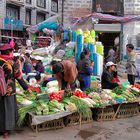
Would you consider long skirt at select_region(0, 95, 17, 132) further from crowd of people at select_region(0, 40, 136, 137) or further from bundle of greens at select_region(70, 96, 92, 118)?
bundle of greens at select_region(70, 96, 92, 118)

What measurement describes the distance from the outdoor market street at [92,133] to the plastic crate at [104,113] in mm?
150

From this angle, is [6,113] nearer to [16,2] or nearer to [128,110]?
[128,110]

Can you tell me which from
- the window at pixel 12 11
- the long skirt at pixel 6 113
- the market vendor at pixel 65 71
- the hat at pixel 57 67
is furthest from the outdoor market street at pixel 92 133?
the window at pixel 12 11

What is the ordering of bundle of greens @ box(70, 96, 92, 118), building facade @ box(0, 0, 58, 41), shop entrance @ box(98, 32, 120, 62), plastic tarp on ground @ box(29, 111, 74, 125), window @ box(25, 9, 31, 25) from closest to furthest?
plastic tarp on ground @ box(29, 111, 74, 125)
bundle of greens @ box(70, 96, 92, 118)
shop entrance @ box(98, 32, 120, 62)
building facade @ box(0, 0, 58, 41)
window @ box(25, 9, 31, 25)

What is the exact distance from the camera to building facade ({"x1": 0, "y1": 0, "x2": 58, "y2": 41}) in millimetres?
30828

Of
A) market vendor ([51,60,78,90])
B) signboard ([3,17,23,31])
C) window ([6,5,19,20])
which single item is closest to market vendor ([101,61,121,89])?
market vendor ([51,60,78,90])

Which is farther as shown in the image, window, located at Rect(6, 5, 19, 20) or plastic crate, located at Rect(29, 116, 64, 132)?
window, located at Rect(6, 5, 19, 20)

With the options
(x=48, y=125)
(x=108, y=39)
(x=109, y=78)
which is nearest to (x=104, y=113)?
(x=48, y=125)

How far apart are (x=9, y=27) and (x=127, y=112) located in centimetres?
2386

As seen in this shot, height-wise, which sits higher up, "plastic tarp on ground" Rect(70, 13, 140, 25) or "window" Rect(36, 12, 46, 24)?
"window" Rect(36, 12, 46, 24)

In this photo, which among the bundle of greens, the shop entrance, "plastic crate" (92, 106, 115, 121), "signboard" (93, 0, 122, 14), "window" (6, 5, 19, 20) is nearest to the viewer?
the bundle of greens

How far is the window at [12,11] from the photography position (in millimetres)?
32719

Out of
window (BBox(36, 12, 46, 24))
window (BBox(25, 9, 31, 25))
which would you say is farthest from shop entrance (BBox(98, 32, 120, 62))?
window (BBox(36, 12, 46, 24))


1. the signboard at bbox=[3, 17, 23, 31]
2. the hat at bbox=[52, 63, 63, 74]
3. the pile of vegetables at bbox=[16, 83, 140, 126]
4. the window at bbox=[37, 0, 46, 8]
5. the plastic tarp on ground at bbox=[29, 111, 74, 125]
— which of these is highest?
the window at bbox=[37, 0, 46, 8]
